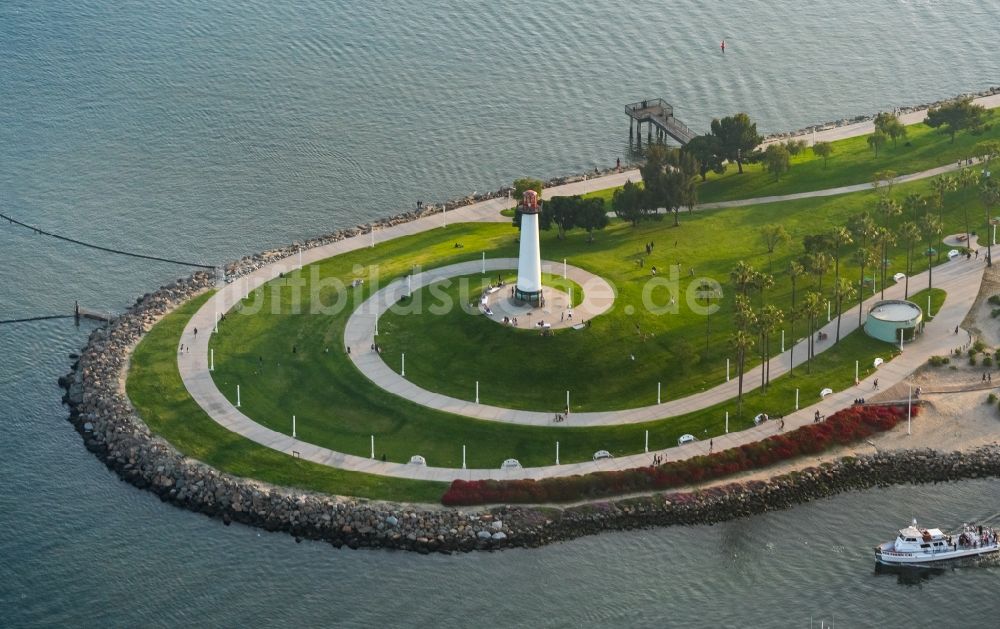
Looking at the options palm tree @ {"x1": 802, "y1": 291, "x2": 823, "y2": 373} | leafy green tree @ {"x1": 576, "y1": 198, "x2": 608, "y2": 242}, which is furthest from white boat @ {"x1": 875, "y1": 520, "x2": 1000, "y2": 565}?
leafy green tree @ {"x1": 576, "y1": 198, "x2": 608, "y2": 242}

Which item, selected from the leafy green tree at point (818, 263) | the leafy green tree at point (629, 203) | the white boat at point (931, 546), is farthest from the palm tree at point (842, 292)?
the white boat at point (931, 546)

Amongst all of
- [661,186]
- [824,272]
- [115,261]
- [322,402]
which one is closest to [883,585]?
[824,272]

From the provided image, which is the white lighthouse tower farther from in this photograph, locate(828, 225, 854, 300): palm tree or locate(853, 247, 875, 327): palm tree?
locate(853, 247, 875, 327): palm tree

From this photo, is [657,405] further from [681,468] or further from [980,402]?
[980,402]

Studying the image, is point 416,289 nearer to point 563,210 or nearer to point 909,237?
point 563,210

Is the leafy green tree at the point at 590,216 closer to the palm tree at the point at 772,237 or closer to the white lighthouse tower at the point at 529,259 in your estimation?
the white lighthouse tower at the point at 529,259

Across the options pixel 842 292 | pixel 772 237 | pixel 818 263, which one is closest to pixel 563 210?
pixel 772 237
